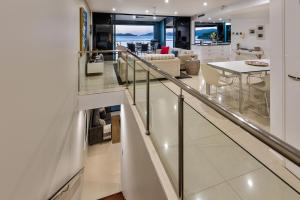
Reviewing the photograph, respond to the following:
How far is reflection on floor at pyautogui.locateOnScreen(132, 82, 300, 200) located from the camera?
57.6 inches

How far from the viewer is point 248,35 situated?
944cm

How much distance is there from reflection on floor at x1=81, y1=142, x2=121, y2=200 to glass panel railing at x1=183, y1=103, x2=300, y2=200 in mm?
4192

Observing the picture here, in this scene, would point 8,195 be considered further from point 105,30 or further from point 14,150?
point 105,30

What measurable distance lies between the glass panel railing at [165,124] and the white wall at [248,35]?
7807 millimetres

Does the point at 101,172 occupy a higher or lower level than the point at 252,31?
lower

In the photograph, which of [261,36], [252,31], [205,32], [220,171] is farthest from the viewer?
[205,32]

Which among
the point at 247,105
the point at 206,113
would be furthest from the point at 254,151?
the point at 247,105

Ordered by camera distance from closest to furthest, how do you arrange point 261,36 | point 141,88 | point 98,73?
point 141,88
point 98,73
point 261,36

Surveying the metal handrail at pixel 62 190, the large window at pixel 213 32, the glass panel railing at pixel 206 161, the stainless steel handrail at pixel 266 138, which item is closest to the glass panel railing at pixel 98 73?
the metal handrail at pixel 62 190

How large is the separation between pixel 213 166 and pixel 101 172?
16.3 ft

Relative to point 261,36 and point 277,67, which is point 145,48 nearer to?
point 261,36

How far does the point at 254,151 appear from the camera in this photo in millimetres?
2512

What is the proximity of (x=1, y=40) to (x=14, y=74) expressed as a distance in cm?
28

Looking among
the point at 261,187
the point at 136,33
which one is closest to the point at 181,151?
the point at 261,187
